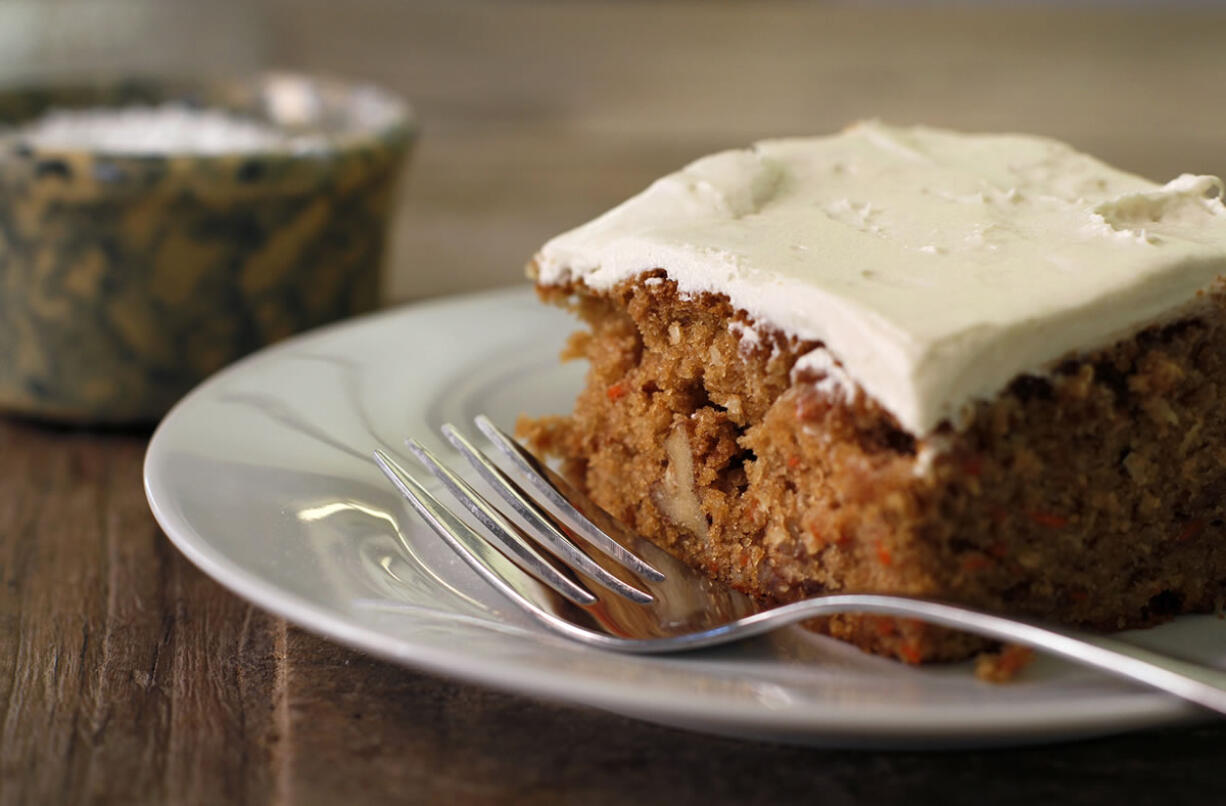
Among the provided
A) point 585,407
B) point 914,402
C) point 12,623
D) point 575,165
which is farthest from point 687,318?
point 575,165

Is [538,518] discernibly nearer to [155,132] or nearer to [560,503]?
[560,503]

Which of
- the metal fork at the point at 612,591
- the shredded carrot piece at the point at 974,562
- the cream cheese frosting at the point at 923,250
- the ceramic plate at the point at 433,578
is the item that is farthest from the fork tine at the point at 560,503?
the shredded carrot piece at the point at 974,562

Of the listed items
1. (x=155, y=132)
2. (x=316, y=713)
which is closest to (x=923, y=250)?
(x=316, y=713)

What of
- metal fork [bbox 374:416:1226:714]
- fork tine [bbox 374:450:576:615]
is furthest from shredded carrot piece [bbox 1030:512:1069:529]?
fork tine [bbox 374:450:576:615]

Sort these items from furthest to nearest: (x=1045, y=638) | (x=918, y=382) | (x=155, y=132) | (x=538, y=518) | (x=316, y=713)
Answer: (x=155, y=132) < (x=538, y=518) < (x=316, y=713) < (x=918, y=382) < (x=1045, y=638)

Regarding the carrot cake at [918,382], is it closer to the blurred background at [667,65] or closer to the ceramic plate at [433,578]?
the ceramic plate at [433,578]

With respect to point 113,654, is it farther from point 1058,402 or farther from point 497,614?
point 1058,402
